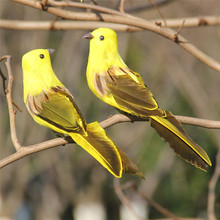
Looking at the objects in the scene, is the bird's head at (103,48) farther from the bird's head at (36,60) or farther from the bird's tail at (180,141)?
the bird's tail at (180,141)

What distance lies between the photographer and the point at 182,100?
11.2 metres

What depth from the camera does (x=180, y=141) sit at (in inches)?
129

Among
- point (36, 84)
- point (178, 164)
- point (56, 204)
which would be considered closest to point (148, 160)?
point (178, 164)

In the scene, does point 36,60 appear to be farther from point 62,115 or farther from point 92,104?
point 92,104

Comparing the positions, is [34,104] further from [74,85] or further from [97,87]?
[74,85]

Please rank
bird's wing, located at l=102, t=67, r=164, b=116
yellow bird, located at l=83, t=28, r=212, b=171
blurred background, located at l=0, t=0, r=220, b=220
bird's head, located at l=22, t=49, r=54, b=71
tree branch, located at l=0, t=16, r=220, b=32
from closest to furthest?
yellow bird, located at l=83, t=28, r=212, b=171 → bird's wing, located at l=102, t=67, r=164, b=116 → bird's head, located at l=22, t=49, r=54, b=71 → tree branch, located at l=0, t=16, r=220, b=32 → blurred background, located at l=0, t=0, r=220, b=220

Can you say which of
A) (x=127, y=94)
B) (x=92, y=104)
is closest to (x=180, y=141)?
(x=127, y=94)

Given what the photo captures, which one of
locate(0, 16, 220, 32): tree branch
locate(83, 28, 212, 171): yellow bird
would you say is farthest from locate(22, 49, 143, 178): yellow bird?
locate(0, 16, 220, 32): tree branch

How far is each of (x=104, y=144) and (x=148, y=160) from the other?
30.5 ft

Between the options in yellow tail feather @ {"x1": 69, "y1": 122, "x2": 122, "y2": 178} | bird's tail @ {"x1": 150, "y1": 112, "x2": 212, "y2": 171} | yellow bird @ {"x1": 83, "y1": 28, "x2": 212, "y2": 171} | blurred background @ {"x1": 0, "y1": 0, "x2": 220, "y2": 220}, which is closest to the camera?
yellow tail feather @ {"x1": 69, "y1": 122, "x2": 122, "y2": 178}

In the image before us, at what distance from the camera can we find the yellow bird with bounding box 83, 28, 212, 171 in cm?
321

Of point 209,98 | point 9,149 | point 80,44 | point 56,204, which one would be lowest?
point 56,204

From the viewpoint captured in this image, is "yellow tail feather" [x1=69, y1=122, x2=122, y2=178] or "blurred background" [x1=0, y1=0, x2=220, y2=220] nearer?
"yellow tail feather" [x1=69, y1=122, x2=122, y2=178]

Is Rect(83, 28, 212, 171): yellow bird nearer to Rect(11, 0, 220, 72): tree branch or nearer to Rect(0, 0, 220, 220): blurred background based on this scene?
Rect(11, 0, 220, 72): tree branch
